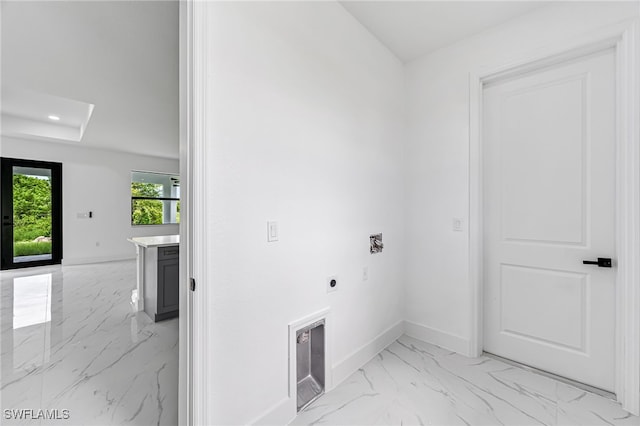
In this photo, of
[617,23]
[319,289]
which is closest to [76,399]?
[319,289]

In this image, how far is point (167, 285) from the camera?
3.01m

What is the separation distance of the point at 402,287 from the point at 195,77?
240 centimetres

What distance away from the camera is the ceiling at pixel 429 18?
193 cm

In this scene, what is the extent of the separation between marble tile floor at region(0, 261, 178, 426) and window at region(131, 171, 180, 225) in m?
3.40

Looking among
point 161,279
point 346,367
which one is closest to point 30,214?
point 161,279

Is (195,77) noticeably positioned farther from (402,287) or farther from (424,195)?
(402,287)

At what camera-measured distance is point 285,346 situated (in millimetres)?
1550

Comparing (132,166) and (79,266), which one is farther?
(132,166)

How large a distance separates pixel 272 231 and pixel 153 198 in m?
7.35

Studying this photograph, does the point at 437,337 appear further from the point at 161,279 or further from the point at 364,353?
the point at 161,279

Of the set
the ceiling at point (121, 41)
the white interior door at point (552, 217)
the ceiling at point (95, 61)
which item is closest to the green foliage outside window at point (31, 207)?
the ceiling at point (95, 61)

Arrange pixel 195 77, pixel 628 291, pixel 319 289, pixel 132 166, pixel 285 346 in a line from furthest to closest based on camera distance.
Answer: pixel 132 166
pixel 319 289
pixel 628 291
pixel 285 346
pixel 195 77

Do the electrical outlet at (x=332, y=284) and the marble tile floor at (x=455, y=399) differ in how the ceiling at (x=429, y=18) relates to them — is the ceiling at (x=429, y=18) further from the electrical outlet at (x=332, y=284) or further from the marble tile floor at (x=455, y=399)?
the marble tile floor at (x=455, y=399)

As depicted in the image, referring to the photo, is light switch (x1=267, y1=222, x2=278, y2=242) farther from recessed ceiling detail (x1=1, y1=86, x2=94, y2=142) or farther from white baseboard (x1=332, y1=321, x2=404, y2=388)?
recessed ceiling detail (x1=1, y1=86, x2=94, y2=142)
